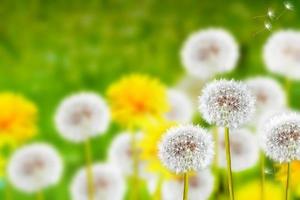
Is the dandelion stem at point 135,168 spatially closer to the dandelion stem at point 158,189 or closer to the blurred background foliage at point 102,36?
the dandelion stem at point 158,189

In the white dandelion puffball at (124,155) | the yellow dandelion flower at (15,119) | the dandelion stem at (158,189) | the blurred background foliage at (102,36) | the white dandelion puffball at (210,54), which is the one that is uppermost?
the blurred background foliage at (102,36)

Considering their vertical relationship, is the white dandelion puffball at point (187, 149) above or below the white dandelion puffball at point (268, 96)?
below

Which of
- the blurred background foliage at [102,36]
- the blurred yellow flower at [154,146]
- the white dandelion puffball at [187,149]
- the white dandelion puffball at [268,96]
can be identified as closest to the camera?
the white dandelion puffball at [187,149]

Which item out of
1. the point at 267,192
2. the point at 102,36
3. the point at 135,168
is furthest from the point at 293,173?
the point at 102,36

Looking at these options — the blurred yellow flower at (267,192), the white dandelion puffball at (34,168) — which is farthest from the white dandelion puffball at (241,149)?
the white dandelion puffball at (34,168)

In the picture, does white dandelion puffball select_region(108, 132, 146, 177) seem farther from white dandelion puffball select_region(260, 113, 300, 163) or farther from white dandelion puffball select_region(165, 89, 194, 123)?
white dandelion puffball select_region(260, 113, 300, 163)

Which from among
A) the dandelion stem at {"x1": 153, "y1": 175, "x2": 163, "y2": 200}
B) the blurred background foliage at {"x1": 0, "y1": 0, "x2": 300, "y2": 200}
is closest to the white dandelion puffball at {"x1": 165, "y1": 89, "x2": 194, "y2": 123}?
the dandelion stem at {"x1": 153, "y1": 175, "x2": 163, "y2": 200}

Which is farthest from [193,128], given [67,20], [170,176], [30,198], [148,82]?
[67,20]
